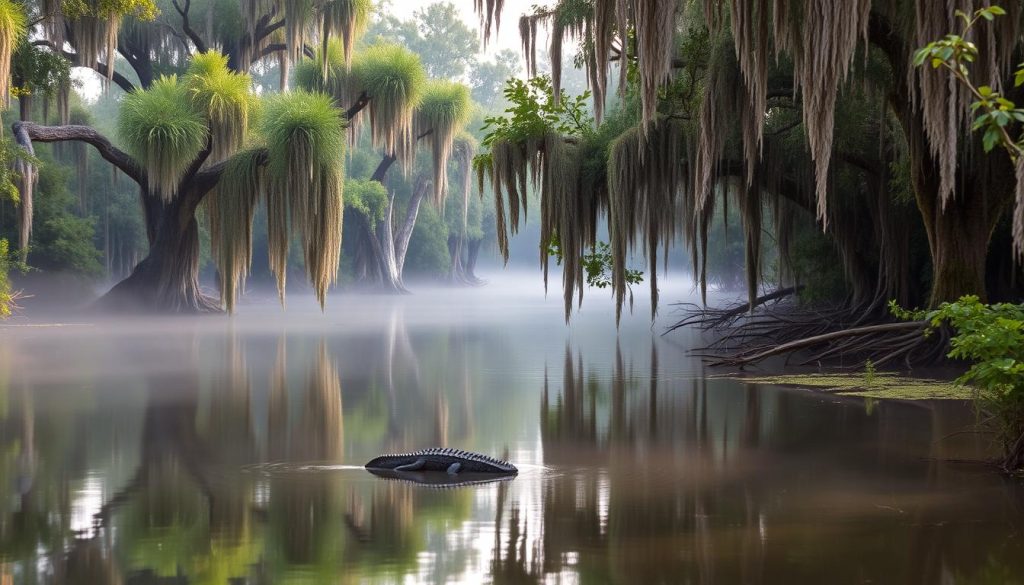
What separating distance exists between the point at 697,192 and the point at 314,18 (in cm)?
1696

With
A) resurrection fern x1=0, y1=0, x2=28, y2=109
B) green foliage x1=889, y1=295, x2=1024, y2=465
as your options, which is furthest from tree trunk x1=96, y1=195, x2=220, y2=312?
green foliage x1=889, y1=295, x2=1024, y2=465

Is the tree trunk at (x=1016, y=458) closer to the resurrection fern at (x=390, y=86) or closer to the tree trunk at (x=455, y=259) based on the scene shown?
the resurrection fern at (x=390, y=86)

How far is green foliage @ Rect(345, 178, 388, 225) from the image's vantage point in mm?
38625

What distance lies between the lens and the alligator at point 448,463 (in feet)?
23.3

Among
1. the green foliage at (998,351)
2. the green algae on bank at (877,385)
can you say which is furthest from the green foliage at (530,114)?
the green foliage at (998,351)

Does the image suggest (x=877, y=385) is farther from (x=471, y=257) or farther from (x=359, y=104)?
(x=471, y=257)

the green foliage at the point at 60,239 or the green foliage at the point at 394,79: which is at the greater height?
the green foliage at the point at 394,79

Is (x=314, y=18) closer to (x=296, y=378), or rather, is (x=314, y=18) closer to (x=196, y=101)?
(x=196, y=101)

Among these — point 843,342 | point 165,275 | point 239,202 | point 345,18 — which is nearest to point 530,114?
point 843,342

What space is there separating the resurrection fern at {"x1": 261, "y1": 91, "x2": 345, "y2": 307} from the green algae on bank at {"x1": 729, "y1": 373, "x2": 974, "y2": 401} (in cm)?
982

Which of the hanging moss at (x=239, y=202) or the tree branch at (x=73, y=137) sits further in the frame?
the hanging moss at (x=239, y=202)

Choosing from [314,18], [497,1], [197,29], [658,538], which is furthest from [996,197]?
[197,29]

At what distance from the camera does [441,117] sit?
109 feet

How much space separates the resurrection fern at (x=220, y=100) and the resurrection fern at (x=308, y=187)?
312 centimetres
